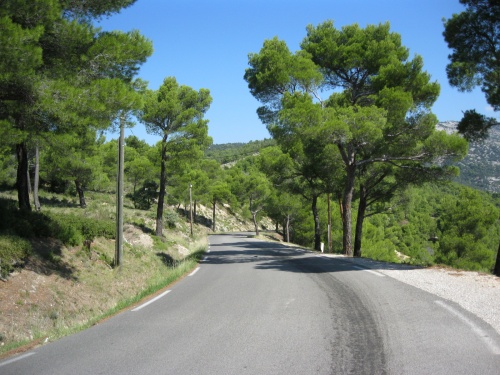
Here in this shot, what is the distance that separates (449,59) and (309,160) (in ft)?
45.2

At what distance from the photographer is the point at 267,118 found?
2186 centimetres

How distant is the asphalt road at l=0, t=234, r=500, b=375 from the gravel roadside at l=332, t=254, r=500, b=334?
32 centimetres

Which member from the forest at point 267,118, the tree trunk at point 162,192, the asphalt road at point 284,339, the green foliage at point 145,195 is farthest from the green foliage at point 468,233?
the green foliage at point 145,195

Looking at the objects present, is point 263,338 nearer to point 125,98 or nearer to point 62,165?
point 125,98

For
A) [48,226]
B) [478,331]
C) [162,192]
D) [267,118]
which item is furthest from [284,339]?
[162,192]

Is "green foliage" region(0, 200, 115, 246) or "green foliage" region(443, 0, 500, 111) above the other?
"green foliage" region(443, 0, 500, 111)

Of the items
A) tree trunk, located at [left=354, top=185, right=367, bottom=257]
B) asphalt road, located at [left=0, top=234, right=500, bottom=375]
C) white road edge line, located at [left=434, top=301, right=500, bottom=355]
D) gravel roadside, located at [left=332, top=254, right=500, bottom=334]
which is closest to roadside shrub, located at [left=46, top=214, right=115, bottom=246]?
asphalt road, located at [left=0, top=234, right=500, bottom=375]

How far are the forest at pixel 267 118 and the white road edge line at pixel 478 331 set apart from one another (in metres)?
8.53

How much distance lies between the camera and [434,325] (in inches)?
236

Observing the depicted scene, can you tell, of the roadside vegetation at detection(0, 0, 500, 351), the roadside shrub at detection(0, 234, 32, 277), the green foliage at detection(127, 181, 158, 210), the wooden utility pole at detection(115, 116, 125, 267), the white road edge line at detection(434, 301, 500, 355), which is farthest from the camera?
the green foliage at detection(127, 181, 158, 210)

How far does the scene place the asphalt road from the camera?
455 centimetres

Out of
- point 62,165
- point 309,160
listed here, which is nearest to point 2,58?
point 309,160

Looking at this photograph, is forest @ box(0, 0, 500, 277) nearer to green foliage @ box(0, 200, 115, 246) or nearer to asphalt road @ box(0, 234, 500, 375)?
green foliage @ box(0, 200, 115, 246)

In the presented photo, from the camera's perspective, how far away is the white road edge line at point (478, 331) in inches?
195
